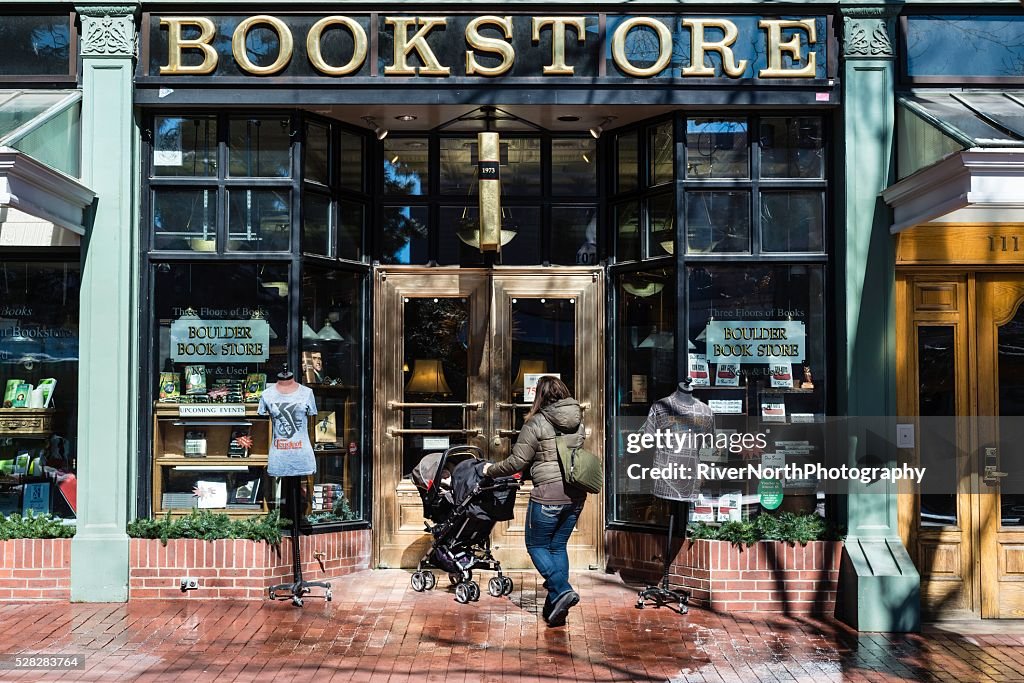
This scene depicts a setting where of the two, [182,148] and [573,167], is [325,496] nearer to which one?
[182,148]

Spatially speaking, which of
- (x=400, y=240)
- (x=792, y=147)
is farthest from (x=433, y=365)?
(x=792, y=147)

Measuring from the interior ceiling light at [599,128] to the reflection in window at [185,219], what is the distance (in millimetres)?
3695

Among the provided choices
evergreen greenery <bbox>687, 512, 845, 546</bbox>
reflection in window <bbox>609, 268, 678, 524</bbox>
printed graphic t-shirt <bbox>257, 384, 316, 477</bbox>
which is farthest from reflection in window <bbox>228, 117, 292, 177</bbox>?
evergreen greenery <bbox>687, 512, 845, 546</bbox>

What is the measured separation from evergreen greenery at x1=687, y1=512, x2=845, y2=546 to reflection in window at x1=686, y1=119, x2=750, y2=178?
313 cm

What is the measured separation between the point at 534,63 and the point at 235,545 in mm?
5068

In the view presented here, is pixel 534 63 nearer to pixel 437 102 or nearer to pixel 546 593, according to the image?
pixel 437 102

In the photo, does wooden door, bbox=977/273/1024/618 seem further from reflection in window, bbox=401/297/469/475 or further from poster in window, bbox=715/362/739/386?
reflection in window, bbox=401/297/469/475

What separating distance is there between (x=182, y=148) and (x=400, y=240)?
2266 millimetres

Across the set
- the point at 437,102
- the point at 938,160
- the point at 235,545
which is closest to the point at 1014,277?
the point at 938,160

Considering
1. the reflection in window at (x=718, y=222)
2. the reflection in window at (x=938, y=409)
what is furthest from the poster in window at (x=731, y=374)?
the reflection in window at (x=938, y=409)

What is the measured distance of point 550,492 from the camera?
8.23 meters

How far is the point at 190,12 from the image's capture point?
9.32 metres

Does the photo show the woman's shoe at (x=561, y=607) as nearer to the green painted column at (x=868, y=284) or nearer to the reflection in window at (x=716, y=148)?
the green painted column at (x=868, y=284)

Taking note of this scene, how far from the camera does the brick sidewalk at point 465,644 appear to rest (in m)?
7.02
